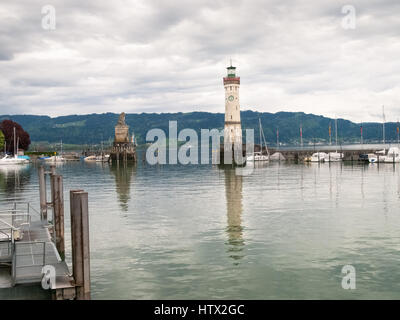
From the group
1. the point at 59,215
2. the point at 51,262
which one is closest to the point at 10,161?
the point at 59,215

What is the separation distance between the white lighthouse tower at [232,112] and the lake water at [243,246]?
71.9 meters

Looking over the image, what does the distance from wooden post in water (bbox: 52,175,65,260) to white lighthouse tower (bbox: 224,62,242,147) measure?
90.2 meters

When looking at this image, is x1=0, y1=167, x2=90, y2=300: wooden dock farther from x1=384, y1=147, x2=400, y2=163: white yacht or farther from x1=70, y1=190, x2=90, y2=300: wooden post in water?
x1=384, y1=147, x2=400, y2=163: white yacht

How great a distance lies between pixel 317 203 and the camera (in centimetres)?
3594

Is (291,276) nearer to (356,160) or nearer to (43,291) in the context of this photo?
(43,291)

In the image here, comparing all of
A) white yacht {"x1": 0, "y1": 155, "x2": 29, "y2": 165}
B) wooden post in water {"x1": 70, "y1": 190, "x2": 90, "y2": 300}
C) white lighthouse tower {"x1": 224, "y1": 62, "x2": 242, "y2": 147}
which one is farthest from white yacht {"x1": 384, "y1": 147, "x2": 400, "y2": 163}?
white yacht {"x1": 0, "y1": 155, "x2": 29, "y2": 165}

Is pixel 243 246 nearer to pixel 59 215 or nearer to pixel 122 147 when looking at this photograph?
pixel 59 215

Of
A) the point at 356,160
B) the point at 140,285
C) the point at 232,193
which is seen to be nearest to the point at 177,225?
the point at 140,285

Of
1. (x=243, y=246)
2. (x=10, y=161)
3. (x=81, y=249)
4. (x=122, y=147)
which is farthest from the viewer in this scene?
(x=122, y=147)

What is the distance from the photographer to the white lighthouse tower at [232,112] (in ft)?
366

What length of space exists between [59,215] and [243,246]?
9.62 m

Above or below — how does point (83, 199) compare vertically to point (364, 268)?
above

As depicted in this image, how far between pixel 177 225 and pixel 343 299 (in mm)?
14233

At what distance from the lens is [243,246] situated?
71.6 feet
